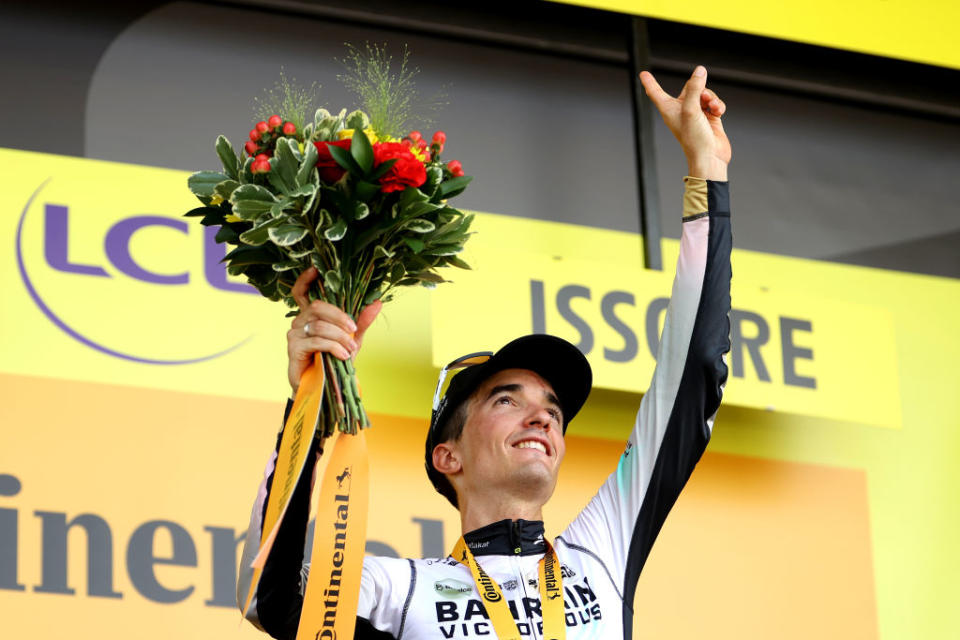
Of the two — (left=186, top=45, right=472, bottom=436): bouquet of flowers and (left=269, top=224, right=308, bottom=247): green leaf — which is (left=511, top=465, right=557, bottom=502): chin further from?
(left=269, top=224, right=308, bottom=247): green leaf

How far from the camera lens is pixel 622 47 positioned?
195 inches

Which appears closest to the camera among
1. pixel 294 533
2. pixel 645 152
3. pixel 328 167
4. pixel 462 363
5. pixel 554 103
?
pixel 294 533

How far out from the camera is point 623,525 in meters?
2.62

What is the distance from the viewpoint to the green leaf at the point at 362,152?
2.39m

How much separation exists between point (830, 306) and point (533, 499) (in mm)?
2054

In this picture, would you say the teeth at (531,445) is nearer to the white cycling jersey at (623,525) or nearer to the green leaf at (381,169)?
the white cycling jersey at (623,525)

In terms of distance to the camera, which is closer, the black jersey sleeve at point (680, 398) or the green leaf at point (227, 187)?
the green leaf at point (227, 187)

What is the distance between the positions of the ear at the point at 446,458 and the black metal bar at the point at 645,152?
6.07ft

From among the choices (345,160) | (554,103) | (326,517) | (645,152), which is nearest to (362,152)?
(345,160)

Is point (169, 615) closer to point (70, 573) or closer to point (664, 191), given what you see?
point (70, 573)

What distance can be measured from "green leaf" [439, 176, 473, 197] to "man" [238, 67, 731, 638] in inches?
8.4

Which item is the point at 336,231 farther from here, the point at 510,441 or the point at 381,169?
the point at 510,441

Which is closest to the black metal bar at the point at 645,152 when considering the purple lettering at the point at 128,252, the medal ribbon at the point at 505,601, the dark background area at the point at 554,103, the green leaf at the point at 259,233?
the dark background area at the point at 554,103

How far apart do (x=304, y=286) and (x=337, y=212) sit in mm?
122
